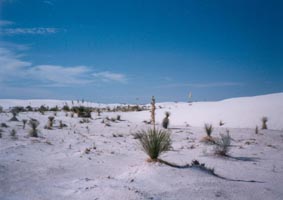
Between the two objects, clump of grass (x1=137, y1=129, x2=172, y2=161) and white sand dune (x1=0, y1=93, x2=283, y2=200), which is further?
clump of grass (x1=137, y1=129, x2=172, y2=161)

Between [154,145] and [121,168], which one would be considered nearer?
[154,145]

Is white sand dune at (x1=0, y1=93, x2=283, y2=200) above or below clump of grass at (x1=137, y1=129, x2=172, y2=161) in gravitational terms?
below

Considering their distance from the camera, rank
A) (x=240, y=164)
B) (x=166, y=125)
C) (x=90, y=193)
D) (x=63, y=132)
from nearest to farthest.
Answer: (x=90, y=193)
(x=240, y=164)
(x=63, y=132)
(x=166, y=125)

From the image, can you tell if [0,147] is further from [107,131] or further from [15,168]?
[107,131]

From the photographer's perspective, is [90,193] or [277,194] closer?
[90,193]

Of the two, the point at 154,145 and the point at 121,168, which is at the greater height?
the point at 154,145

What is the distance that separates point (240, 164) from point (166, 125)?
32.6ft

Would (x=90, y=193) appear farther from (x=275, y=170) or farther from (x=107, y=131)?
(x=107, y=131)

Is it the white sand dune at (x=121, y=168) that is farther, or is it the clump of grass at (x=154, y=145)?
the clump of grass at (x=154, y=145)

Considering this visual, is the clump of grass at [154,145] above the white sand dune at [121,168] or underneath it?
above

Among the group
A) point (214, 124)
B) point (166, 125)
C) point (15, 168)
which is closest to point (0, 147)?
point (15, 168)

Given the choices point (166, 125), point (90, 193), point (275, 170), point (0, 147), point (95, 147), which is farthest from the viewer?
point (166, 125)

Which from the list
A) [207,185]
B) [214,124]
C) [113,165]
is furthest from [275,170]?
[214,124]

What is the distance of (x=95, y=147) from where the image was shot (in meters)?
11.6
